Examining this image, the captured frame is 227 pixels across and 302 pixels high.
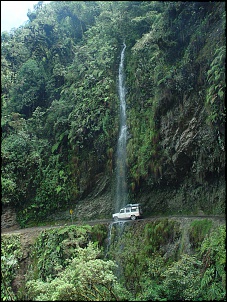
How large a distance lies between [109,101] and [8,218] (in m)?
11.3

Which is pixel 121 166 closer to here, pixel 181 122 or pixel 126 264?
pixel 181 122

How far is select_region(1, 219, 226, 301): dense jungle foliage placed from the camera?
9.88m

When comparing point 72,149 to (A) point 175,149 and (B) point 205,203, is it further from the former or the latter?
(B) point 205,203

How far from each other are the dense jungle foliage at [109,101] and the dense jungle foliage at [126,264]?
3.23 metres

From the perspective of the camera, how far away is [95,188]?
70.1 feet

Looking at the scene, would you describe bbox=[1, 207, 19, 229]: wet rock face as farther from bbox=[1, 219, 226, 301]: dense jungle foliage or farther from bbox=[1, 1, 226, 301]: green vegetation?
bbox=[1, 219, 226, 301]: dense jungle foliage

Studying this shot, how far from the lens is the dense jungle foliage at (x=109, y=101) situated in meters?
16.4

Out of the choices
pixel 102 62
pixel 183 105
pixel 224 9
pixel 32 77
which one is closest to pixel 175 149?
A: pixel 183 105

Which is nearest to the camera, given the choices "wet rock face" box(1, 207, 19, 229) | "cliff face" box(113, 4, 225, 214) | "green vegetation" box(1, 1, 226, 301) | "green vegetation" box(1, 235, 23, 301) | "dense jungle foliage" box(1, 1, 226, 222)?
"green vegetation" box(1, 1, 226, 301)

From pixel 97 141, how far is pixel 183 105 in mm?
6985

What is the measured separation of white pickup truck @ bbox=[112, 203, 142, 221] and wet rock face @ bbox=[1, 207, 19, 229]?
8.33m

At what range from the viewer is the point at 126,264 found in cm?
1456

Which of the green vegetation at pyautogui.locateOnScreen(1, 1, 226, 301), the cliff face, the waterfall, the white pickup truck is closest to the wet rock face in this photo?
the green vegetation at pyautogui.locateOnScreen(1, 1, 226, 301)

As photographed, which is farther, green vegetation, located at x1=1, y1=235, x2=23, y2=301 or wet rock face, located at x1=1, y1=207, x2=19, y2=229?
wet rock face, located at x1=1, y1=207, x2=19, y2=229
